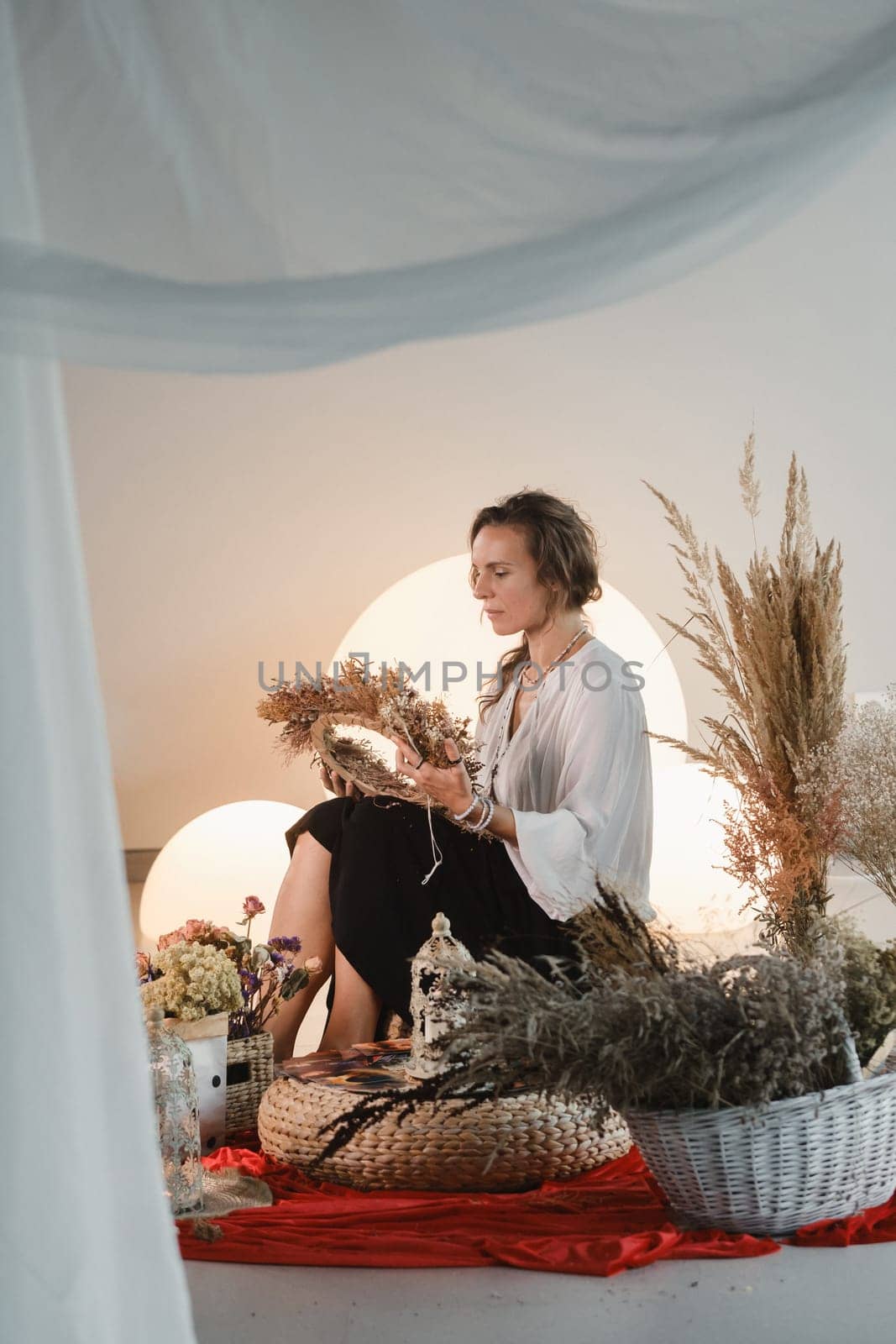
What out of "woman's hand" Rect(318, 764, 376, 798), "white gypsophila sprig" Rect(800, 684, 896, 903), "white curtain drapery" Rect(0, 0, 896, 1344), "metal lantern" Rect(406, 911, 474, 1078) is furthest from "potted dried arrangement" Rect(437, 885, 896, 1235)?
"woman's hand" Rect(318, 764, 376, 798)

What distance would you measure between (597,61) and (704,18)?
10 centimetres

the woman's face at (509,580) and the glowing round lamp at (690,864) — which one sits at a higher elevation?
the woman's face at (509,580)

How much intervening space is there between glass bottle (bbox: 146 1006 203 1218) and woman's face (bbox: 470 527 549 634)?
1.17m

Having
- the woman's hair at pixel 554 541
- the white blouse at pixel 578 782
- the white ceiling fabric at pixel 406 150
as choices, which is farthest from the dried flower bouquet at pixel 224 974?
the white ceiling fabric at pixel 406 150

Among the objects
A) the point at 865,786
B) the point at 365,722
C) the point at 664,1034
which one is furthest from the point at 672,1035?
the point at 365,722

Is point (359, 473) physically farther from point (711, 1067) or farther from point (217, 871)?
point (711, 1067)

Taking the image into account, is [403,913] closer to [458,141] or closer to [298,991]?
[298,991]

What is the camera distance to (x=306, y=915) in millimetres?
2541

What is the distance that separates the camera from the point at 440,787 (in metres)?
2.27

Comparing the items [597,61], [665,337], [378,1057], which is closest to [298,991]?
[378,1057]

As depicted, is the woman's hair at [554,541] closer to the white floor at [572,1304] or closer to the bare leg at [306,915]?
the bare leg at [306,915]

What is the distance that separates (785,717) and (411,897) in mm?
932

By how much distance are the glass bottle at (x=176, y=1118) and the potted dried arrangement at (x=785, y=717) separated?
845 mm

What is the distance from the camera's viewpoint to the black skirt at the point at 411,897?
2.40m
